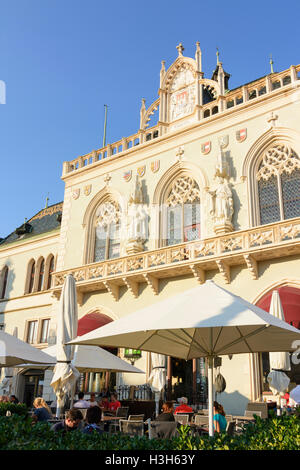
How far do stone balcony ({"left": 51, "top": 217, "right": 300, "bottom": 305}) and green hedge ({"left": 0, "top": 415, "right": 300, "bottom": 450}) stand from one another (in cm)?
1136

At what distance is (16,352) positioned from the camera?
33.9ft

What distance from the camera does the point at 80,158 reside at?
84.1 feet

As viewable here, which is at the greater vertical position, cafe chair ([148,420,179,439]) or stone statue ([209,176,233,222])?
stone statue ([209,176,233,222])

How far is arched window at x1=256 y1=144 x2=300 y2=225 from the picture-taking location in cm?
1711

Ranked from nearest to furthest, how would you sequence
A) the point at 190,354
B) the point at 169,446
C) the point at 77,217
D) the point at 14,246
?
the point at 169,446 → the point at 190,354 → the point at 77,217 → the point at 14,246

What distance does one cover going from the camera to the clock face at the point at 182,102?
22.2m

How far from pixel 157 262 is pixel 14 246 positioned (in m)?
14.9

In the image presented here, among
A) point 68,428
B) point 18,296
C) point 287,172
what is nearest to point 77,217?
point 18,296

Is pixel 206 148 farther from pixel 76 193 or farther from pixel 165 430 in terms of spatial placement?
pixel 165 430

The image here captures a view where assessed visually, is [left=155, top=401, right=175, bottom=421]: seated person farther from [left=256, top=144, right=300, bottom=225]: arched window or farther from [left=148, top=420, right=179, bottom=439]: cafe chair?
[left=256, top=144, right=300, bottom=225]: arched window

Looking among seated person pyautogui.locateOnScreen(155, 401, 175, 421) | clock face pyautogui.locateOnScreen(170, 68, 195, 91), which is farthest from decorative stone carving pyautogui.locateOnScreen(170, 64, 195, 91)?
seated person pyautogui.locateOnScreen(155, 401, 175, 421)

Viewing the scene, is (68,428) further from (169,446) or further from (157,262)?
(157,262)

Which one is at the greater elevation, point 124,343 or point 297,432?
point 124,343

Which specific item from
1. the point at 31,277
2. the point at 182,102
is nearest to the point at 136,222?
the point at 182,102
